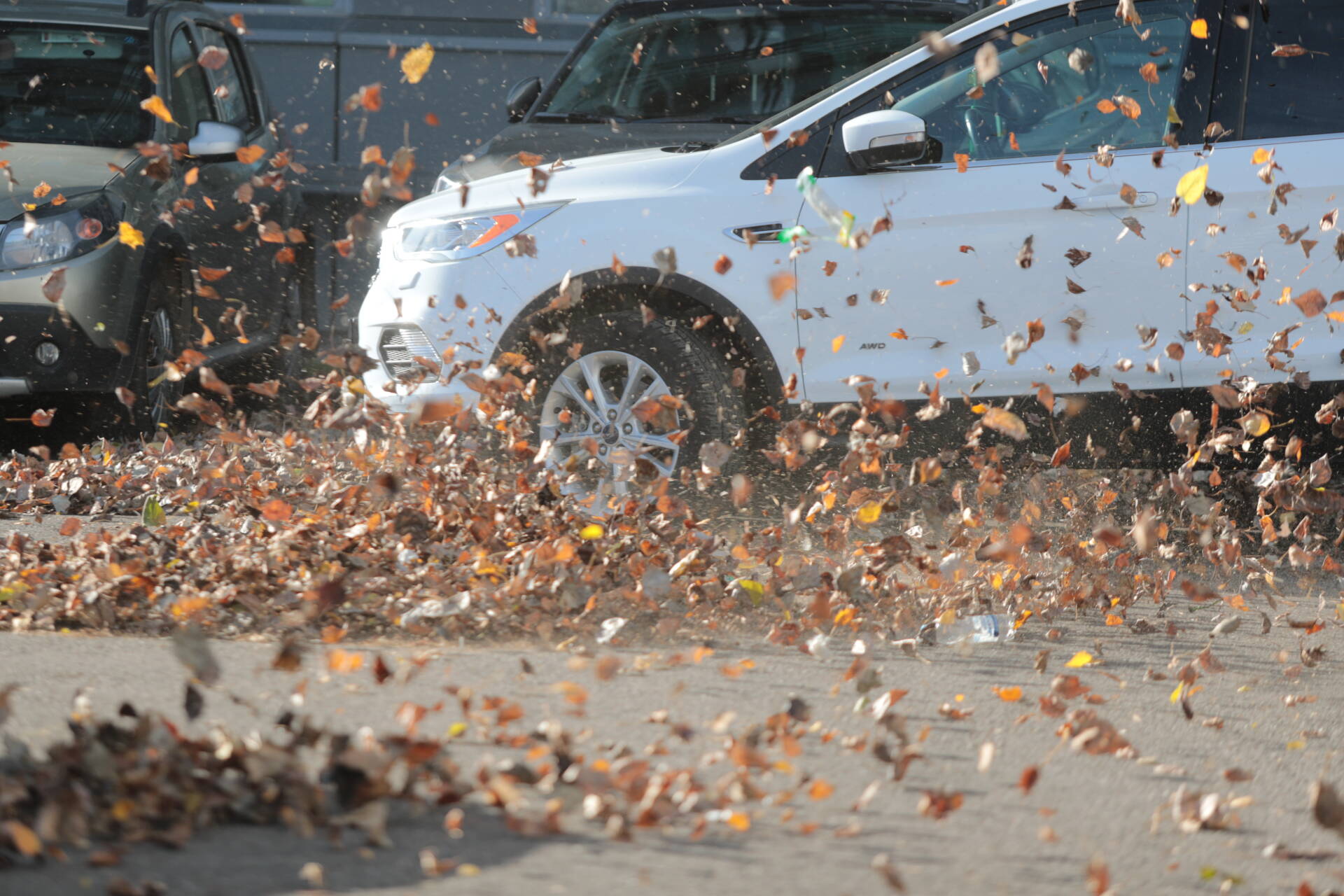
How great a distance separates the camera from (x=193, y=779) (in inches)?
112

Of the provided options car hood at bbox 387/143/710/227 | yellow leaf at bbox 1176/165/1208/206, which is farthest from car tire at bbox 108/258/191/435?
yellow leaf at bbox 1176/165/1208/206

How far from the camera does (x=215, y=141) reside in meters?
7.28

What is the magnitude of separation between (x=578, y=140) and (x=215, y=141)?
1.67 metres

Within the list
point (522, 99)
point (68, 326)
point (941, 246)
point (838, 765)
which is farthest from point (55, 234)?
point (838, 765)

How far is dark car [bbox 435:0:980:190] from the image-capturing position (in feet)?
25.6

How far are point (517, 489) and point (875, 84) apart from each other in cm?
206

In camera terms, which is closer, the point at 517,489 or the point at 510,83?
the point at 517,489

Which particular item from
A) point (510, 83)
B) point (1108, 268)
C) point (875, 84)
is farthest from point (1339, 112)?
point (510, 83)

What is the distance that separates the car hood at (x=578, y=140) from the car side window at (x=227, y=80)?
1.63 metres

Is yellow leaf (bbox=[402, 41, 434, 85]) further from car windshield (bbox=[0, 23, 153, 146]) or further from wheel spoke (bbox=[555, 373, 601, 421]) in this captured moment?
car windshield (bbox=[0, 23, 153, 146])

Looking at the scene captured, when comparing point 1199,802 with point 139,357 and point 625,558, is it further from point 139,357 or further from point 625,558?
point 139,357

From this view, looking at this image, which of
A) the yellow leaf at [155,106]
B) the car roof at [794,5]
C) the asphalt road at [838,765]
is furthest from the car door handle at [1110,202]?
the yellow leaf at [155,106]

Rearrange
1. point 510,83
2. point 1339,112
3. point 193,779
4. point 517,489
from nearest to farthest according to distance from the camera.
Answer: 1. point 193,779
2. point 517,489
3. point 1339,112
4. point 510,83

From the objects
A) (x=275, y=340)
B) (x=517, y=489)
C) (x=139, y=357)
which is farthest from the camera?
(x=275, y=340)
